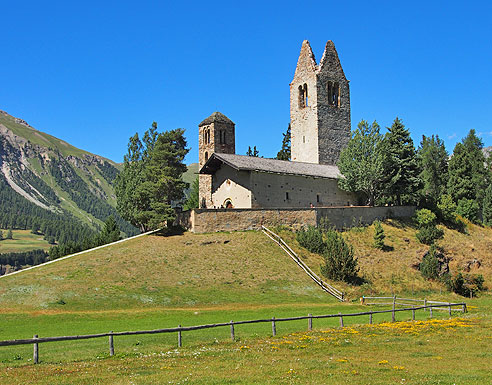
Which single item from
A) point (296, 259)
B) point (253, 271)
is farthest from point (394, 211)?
point (253, 271)

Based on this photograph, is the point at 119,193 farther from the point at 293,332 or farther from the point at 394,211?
the point at 293,332

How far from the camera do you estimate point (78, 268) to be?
36719mm

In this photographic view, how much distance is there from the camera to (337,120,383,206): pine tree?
174 ft

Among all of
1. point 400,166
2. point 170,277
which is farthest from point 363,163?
point 170,277

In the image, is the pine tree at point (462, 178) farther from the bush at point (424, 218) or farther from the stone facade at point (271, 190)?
the stone facade at point (271, 190)

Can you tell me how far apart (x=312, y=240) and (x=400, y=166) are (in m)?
17.1

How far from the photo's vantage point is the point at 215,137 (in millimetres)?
60219

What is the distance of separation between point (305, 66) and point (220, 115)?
1411cm

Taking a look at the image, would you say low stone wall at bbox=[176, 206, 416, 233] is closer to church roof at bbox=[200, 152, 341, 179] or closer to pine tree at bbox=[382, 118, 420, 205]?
church roof at bbox=[200, 152, 341, 179]

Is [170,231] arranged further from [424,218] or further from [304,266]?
[424,218]

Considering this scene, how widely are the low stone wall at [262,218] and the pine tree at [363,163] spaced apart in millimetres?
3191

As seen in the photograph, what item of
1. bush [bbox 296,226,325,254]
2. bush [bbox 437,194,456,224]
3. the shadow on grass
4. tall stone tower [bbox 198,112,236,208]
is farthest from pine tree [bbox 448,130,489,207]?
the shadow on grass

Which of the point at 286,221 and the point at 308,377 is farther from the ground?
the point at 286,221

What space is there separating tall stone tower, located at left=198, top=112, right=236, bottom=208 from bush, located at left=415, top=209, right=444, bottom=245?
22.9 metres
